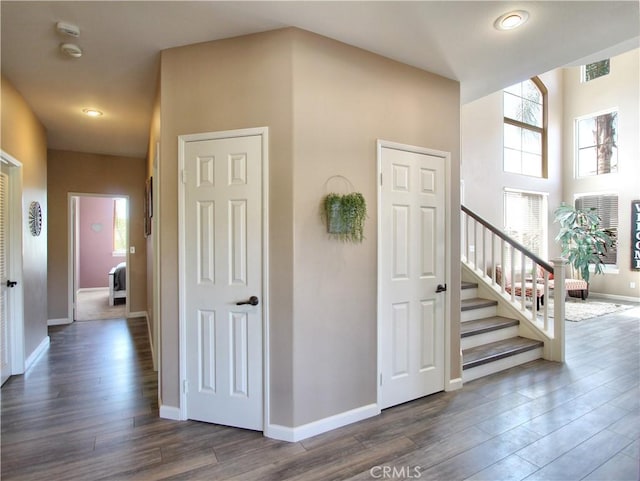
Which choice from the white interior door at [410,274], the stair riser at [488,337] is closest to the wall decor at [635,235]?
the stair riser at [488,337]

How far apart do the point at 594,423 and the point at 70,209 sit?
6.92 m

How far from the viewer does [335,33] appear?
223 cm

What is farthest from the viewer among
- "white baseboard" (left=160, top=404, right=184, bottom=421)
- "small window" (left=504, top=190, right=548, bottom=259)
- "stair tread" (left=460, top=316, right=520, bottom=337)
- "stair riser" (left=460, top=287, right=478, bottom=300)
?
"small window" (left=504, top=190, right=548, bottom=259)

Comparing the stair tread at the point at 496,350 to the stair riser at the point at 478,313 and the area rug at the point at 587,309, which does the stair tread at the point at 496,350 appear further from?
the area rug at the point at 587,309

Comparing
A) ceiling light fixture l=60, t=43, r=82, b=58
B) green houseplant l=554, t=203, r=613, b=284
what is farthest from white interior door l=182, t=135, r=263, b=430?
green houseplant l=554, t=203, r=613, b=284

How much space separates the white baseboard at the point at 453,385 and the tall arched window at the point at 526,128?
17.1 feet

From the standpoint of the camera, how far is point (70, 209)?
531 cm

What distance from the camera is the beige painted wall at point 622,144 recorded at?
675 cm

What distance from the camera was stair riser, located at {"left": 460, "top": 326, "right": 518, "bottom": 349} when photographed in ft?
11.5

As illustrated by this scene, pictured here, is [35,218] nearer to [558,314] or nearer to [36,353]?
Result: [36,353]

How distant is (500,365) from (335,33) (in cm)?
337

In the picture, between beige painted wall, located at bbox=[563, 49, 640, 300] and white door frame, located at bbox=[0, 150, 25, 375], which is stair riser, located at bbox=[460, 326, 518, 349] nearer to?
white door frame, located at bbox=[0, 150, 25, 375]

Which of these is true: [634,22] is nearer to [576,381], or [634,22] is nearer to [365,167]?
[365,167]

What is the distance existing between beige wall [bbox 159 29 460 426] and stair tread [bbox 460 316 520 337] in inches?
62.7
